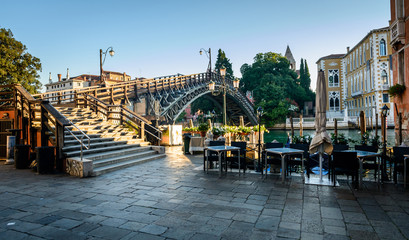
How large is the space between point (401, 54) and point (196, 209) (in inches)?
411

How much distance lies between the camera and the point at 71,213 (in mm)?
4309

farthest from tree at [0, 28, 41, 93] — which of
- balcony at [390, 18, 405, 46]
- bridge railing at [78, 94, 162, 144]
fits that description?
balcony at [390, 18, 405, 46]

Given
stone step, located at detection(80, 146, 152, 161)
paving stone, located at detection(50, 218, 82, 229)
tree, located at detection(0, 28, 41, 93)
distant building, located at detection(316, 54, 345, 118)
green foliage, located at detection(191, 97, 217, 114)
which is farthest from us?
distant building, located at detection(316, 54, 345, 118)

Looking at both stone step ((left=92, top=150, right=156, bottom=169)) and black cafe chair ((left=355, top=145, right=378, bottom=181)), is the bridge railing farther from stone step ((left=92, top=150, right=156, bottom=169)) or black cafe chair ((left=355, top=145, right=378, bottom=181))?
black cafe chair ((left=355, top=145, right=378, bottom=181))

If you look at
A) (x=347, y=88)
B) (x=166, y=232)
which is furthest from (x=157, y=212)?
(x=347, y=88)

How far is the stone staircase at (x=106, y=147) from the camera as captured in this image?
8.09 metres

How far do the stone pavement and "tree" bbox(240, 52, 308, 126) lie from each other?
38.7 metres

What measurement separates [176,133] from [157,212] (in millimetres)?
11348

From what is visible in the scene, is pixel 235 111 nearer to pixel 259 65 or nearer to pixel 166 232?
pixel 259 65

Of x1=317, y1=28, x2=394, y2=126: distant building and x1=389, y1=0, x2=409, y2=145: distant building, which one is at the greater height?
x1=317, y1=28, x2=394, y2=126: distant building

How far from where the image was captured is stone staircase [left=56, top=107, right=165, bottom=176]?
26.5 feet

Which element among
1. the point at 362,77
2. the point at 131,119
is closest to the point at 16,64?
the point at 131,119

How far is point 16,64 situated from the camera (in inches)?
828

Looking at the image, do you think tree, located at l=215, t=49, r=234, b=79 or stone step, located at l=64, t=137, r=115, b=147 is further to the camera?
tree, located at l=215, t=49, r=234, b=79
